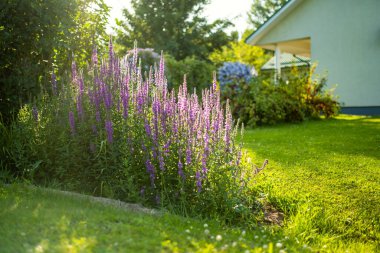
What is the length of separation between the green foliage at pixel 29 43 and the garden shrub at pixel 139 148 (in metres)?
0.95

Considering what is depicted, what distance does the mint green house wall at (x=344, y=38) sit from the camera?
1498 centimetres

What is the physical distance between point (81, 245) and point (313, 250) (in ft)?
6.34

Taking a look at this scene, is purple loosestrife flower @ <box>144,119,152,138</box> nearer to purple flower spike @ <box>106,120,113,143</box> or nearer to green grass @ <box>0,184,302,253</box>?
purple flower spike @ <box>106,120,113,143</box>

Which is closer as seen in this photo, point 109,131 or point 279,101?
point 109,131

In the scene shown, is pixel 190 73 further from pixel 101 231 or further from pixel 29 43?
pixel 101 231

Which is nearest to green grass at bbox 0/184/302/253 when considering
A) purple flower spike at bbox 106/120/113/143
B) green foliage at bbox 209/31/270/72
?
purple flower spike at bbox 106/120/113/143

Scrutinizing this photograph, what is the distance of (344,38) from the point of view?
1555 cm

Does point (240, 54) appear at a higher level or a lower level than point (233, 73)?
higher

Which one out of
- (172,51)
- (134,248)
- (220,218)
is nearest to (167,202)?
(220,218)

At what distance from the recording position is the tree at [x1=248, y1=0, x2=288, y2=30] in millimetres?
45969

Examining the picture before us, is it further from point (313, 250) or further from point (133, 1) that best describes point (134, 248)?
point (133, 1)

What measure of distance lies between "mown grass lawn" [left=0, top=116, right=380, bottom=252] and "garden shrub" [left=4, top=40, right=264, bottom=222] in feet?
1.44

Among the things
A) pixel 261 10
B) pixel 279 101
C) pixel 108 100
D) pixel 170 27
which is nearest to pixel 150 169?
pixel 108 100

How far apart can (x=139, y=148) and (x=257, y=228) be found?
1.44 m
